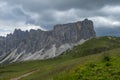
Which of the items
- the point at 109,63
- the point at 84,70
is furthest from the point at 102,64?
the point at 84,70

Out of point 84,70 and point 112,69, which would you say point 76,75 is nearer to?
point 84,70

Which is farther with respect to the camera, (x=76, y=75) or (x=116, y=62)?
(x=116, y=62)

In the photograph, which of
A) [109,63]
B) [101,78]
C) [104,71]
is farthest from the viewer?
[109,63]

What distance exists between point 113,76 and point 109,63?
449cm

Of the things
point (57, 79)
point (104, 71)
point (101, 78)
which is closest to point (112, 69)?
point (104, 71)

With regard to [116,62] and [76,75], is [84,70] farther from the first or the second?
[116,62]

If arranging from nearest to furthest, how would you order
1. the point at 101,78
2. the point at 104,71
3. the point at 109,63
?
the point at 101,78
the point at 104,71
the point at 109,63

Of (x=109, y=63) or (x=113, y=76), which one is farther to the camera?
(x=109, y=63)

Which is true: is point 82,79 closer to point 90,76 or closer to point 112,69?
point 90,76

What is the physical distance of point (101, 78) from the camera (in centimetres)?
2786

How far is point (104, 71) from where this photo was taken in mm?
30172

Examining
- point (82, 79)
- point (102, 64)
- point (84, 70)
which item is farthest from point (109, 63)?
point (82, 79)

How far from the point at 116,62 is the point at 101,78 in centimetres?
609

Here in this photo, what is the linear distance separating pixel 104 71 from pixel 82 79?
9.21 ft
